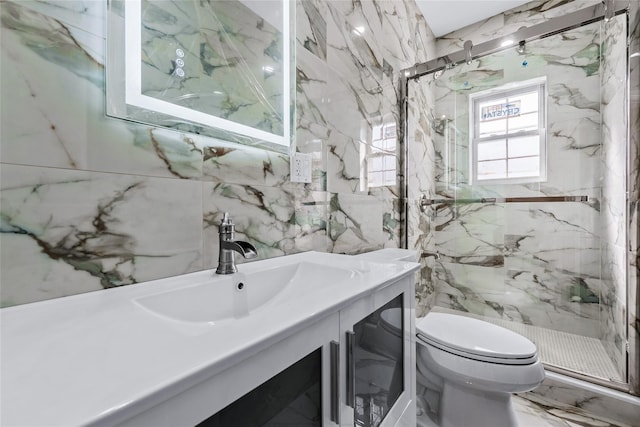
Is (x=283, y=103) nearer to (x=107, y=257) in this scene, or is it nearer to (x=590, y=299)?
(x=107, y=257)

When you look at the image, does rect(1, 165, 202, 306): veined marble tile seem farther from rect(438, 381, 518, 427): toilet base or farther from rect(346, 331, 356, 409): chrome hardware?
rect(438, 381, 518, 427): toilet base

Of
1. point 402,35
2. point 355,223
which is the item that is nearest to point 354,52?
point 402,35

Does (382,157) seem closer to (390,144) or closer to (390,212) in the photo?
(390,144)

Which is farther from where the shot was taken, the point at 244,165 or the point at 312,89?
the point at 312,89

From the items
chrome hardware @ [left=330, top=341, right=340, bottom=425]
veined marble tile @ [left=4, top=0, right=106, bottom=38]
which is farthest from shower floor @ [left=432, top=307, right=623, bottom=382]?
veined marble tile @ [left=4, top=0, right=106, bottom=38]

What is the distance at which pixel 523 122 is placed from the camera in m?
2.09

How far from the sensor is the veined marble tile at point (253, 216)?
827mm

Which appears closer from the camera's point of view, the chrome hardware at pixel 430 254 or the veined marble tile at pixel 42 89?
the veined marble tile at pixel 42 89

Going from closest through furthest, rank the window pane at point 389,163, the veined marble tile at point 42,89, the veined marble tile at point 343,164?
1. the veined marble tile at point 42,89
2. the veined marble tile at point 343,164
3. the window pane at point 389,163

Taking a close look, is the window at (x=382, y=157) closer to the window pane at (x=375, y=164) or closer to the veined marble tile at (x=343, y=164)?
the window pane at (x=375, y=164)

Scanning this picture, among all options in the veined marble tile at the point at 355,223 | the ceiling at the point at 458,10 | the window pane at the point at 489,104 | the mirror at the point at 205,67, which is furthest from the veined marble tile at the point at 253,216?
the ceiling at the point at 458,10

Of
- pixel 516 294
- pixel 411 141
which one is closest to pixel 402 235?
pixel 411 141

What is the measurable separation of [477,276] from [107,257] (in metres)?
2.34

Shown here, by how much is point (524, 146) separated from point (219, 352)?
97.1 inches
